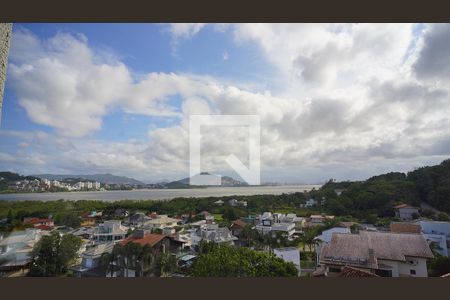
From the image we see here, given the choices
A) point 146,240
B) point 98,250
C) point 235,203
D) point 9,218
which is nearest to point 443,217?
point 235,203

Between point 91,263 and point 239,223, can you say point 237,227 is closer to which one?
A: point 239,223

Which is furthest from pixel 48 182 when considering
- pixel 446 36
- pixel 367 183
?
pixel 446 36

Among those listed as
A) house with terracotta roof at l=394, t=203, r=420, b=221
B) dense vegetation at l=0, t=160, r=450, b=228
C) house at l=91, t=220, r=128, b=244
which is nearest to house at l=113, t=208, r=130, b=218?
dense vegetation at l=0, t=160, r=450, b=228

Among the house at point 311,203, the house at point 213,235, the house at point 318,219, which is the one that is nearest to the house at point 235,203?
the house at point 213,235

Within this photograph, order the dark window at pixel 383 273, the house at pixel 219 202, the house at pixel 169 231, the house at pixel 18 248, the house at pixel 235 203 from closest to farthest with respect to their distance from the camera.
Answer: the dark window at pixel 383 273 < the house at pixel 18 248 < the house at pixel 169 231 < the house at pixel 235 203 < the house at pixel 219 202

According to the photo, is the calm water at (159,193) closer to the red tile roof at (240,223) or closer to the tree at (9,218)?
the tree at (9,218)

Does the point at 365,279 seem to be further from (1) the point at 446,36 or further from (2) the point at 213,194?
(1) the point at 446,36
